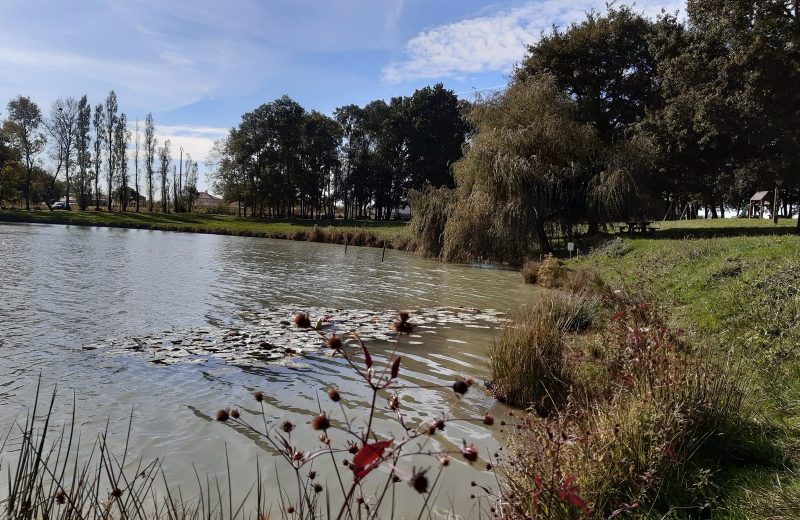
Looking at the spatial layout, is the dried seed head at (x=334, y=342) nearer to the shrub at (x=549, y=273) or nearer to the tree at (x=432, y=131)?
the shrub at (x=549, y=273)

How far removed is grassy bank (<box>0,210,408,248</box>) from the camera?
131ft

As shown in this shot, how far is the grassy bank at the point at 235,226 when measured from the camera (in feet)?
131

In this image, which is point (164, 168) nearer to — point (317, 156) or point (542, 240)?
point (317, 156)

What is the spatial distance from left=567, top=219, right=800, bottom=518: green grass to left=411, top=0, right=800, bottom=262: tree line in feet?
19.3

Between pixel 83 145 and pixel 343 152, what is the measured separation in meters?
31.4

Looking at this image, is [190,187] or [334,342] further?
[190,187]

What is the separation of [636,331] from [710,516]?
1726 mm

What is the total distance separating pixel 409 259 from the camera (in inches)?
1109

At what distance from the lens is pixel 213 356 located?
8.00 m

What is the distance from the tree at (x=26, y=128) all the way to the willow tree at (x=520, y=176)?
56139mm

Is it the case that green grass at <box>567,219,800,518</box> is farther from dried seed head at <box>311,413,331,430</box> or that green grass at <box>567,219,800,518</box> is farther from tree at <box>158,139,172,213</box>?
tree at <box>158,139,172,213</box>

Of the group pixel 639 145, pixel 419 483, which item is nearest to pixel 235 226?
pixel 639 145

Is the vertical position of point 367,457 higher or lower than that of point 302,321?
lower

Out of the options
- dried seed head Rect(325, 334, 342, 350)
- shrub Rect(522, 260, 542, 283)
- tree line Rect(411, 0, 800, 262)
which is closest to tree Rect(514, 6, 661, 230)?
tree line Rect(411, 0, 800, 262)
